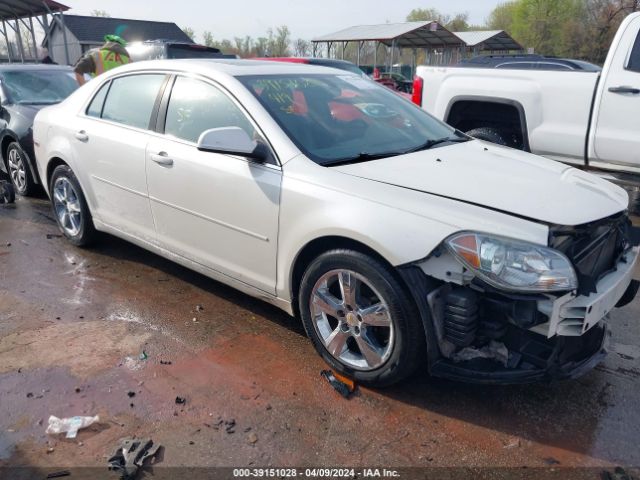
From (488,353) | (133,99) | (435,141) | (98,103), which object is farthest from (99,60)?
(488,353)

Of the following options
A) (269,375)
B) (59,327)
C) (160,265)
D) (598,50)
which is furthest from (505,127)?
(598,50)

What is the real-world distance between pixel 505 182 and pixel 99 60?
271 inches

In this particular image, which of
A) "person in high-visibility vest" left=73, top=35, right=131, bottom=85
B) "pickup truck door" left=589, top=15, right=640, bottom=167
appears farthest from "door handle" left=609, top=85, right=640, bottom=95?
"person in high-visibility vest" left=73, top=35, right=131, bottom=85

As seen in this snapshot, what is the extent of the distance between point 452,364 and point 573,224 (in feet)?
2.85

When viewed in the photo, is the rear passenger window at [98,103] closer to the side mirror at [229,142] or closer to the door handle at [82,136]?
the door handle at [82,136]

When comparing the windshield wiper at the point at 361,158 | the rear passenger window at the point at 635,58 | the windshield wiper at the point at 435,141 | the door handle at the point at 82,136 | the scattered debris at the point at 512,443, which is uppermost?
the rear passenger window at the point at 635,58

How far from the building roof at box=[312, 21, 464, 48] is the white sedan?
26153mm

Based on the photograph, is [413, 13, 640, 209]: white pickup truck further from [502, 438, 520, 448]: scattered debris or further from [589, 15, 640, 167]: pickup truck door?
[502, 438, 520, 448]: scattered debris

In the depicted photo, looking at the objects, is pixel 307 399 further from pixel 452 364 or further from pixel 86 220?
pixel 86 220

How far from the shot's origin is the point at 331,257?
9.51 feet

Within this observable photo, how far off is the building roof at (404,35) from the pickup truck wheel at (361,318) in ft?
89.5

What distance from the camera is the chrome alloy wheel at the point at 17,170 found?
6715 mm

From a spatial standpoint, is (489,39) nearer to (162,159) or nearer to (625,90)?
(625,90)

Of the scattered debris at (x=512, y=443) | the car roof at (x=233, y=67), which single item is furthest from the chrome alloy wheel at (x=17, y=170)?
Answer: the scattered debris at (x=512, y=443)
